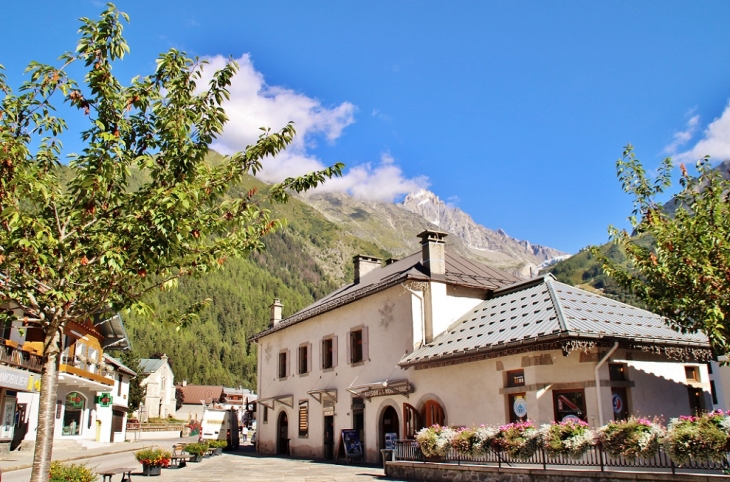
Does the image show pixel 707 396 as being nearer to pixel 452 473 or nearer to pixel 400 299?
pixel 452 473

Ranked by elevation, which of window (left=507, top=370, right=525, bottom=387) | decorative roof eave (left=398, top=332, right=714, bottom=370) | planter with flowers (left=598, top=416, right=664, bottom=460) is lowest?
→ planter with flowers (left=598, top=416, right=664, bottom=460)

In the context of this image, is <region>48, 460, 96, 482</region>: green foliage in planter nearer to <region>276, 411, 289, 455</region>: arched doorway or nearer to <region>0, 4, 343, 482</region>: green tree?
<region>0, 4, 343, 482</region>: green tree

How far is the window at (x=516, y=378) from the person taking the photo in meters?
15.5

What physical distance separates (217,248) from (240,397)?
368ft

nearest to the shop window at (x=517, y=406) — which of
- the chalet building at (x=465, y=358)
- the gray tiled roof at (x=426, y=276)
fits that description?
the chalet building at (x=465, y=358)

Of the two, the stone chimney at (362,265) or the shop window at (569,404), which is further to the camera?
the stone chimney at (362,265)

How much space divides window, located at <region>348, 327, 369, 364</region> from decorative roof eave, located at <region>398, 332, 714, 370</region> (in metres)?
6.72

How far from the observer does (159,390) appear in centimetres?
8362

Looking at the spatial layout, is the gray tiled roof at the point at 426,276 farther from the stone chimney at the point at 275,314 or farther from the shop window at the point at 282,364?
the stone chimney at the point at 275,314

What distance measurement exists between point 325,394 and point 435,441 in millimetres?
11512

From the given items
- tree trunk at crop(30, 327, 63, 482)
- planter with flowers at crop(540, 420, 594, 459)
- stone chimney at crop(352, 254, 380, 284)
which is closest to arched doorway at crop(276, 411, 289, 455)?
stone chimney at crop(352, 254, 380, 284)

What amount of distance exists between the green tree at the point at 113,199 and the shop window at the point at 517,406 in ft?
32.7

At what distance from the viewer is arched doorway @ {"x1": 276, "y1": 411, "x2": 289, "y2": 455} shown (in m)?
29.8

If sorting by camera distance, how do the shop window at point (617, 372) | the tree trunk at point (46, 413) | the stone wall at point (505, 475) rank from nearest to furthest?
the tree trunk at point (46, 413), the stone wall at point (505, 475), the shop window at point (617, 372)
